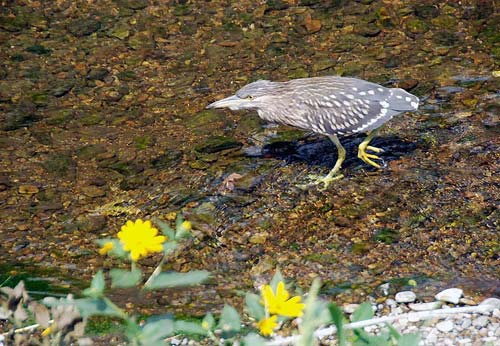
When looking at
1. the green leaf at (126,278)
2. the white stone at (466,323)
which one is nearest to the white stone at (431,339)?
the white stone at (466,323)

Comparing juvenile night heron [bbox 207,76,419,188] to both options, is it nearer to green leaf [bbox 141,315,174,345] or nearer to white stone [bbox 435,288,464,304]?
white stone [bbox 435,288,464,304]

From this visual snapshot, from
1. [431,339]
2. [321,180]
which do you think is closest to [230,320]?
[431,339]

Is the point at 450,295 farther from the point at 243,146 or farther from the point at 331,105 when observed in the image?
the point at 243,146

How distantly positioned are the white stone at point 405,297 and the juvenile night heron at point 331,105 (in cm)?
153

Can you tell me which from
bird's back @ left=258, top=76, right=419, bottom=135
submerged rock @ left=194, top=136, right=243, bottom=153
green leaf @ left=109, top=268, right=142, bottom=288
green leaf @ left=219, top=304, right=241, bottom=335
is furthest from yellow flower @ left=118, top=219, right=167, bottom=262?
submerged rock @ left=194, top=136, right=243, bottom=153

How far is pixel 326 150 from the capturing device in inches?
289

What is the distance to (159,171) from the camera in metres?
7.01

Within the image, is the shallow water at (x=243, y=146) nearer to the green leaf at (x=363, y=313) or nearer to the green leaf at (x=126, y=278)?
the green leaf at (x=363, y=313)

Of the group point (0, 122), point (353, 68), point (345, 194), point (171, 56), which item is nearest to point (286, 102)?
point (345, 194)

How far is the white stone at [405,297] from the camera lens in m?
5.26

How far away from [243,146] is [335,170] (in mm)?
911

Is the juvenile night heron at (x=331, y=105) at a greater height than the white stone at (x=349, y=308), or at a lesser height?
greater

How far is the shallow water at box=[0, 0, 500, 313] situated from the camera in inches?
230

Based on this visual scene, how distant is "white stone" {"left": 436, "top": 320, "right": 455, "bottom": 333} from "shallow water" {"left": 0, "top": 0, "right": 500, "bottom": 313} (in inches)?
17.0
